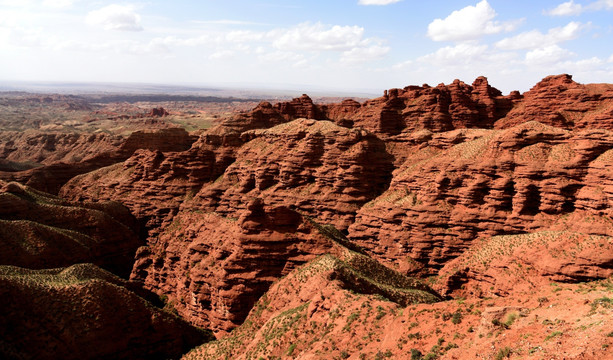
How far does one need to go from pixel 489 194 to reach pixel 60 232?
63.4 meters

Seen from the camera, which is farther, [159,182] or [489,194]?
[159,182]

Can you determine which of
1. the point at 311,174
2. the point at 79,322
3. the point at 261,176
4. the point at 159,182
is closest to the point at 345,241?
the point at 311,174

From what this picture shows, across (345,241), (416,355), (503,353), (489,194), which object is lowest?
A: (345,241)

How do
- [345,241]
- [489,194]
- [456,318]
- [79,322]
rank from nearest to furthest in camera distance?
[456,318] → [79,322] → [345,241] → [489,194]

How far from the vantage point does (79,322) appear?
39.9 metres

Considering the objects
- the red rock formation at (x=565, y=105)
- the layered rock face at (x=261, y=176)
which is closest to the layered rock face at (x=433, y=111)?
the red rock formation at (x=565, y=105)

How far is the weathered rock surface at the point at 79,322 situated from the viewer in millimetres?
38031

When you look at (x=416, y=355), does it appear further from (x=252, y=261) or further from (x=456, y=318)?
(x=252, y=261)

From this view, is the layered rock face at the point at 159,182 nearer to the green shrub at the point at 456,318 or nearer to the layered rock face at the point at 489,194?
the layered rock face at the point at 489,194

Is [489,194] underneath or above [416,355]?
above

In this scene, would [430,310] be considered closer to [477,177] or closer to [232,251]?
[232,251]

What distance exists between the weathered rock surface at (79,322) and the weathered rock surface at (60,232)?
10820 millimetres

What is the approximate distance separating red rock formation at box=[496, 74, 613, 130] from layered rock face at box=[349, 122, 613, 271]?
33741 millimetres

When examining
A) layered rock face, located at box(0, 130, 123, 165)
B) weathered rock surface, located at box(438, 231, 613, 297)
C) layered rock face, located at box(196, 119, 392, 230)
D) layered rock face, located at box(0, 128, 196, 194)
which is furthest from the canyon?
layered rock face, located at box(0, 130, 123, 165)
